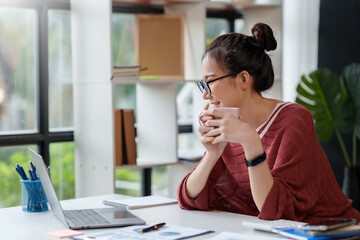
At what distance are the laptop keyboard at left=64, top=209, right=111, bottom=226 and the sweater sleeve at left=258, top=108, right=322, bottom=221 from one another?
0.54 metres

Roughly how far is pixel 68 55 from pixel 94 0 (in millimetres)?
475

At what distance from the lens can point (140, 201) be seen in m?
2.19

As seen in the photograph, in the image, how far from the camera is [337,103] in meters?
3.98

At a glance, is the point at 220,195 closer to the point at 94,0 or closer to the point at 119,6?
the point at 94,0

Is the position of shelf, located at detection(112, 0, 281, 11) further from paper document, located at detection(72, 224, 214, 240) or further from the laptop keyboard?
paper document, located at detection(72, 224, 214, 240)

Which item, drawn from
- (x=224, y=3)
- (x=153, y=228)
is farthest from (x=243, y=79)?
(x=224, y=3)

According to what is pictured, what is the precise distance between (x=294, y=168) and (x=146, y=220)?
553 mm

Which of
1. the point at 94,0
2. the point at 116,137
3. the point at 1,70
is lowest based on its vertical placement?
the point at 116,137

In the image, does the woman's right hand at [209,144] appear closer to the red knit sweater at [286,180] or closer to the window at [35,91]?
the red knit sweater at [286,180]

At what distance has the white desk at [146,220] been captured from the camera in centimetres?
174

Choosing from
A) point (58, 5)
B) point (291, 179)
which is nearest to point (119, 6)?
point (58, 5)

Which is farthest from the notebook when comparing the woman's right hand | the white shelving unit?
the white shelving unit

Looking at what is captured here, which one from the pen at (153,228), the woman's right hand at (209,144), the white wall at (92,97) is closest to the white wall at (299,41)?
the white wall at (92,97)

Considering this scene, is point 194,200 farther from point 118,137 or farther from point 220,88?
point 118,137
